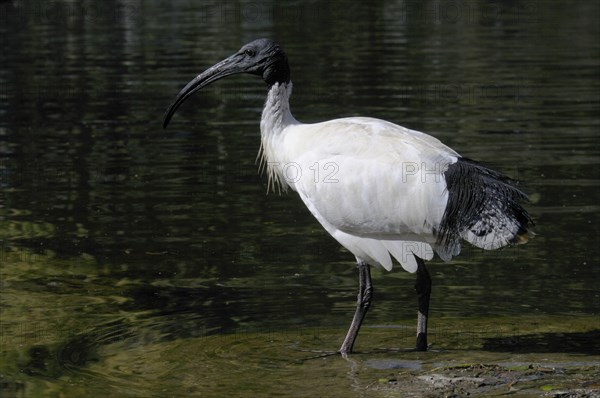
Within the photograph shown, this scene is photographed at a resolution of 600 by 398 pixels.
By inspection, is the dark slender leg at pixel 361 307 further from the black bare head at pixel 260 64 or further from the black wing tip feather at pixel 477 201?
the black bare head at pixel 260 64

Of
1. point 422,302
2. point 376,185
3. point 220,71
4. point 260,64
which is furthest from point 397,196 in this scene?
point 220,71

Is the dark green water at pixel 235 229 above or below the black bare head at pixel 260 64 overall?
below

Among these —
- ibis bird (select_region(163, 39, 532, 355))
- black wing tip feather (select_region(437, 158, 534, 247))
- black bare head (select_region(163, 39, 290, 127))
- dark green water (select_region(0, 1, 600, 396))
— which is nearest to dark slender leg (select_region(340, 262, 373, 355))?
ibis bird (select_region(163, 39, 532, 355))

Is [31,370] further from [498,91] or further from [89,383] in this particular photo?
[498,91]

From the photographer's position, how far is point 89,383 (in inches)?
288

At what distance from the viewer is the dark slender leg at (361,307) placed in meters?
7.85

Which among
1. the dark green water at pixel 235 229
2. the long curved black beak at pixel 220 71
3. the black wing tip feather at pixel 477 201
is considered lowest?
the dark green water at pixel 235 229

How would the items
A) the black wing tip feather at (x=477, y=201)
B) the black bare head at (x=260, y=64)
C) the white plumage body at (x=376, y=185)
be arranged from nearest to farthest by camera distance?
1. the black wing tip feather at (x=477, y=201)
2. the white plumage body at (x=376, y=185)
3. the black bare head at (x=260, y=64)

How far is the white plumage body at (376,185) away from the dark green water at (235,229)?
0.64 m

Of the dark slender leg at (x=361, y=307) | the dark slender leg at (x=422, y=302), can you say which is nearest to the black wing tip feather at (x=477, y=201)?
the dark slender leg at (x=422, y=302)

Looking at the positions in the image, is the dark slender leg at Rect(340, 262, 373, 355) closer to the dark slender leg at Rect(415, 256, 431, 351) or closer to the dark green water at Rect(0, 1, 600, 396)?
the dark green water at Rect(0, 1, 600, 396)

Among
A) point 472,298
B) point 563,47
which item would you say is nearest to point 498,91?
point 563,47

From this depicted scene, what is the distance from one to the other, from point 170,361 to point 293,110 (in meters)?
10.1

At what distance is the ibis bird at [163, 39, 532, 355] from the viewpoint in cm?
758
